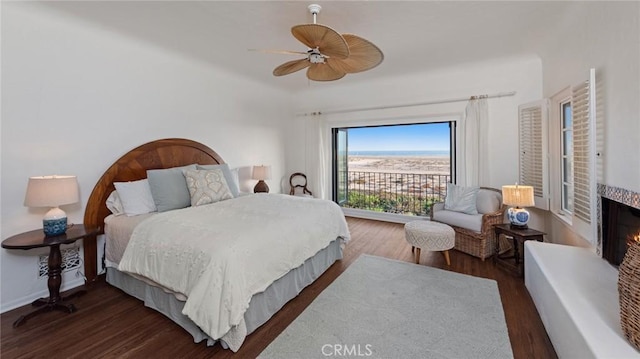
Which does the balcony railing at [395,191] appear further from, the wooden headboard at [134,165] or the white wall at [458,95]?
the wooden headboard at [134,165]

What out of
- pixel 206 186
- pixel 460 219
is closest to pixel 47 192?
pixel 206 186

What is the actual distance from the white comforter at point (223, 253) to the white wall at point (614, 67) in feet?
7.48

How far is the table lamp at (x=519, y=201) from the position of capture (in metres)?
2.83

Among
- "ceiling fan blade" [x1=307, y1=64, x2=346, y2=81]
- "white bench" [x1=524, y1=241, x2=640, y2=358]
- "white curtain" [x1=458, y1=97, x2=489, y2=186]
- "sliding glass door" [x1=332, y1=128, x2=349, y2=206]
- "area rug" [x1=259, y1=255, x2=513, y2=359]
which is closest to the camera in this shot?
"white bench" [x1=524, y1=241, x2=640, y2=358]

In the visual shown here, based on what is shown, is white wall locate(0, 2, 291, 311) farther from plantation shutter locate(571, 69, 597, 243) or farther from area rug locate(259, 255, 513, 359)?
plantation shutter locate(571, 69, 597, 243)

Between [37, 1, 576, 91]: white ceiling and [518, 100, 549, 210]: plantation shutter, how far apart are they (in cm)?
77

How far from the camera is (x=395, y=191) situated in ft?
19.6

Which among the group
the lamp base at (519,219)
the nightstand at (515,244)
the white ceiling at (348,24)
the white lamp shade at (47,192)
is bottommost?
the nightstand at (515,244)

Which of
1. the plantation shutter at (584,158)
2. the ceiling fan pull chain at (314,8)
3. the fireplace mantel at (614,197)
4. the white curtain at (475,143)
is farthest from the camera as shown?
the white curtain at (475,143)

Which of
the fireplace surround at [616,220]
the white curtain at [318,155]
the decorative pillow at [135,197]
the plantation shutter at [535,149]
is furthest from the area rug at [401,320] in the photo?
the white curtain at [318,155]

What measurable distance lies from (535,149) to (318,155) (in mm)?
3520

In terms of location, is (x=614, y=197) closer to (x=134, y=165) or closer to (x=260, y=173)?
(x=260, y=173)

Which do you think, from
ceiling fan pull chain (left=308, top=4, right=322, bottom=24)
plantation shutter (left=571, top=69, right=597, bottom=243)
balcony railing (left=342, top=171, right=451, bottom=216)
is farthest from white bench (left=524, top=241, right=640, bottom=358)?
balcony railing (left=342, top=171, right=451, bottom=216)

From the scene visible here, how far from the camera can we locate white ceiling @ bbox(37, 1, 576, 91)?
230cm
